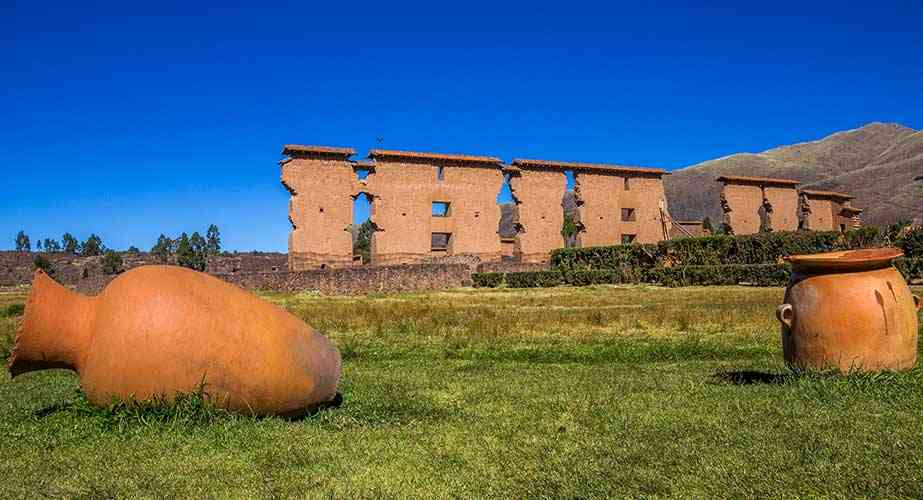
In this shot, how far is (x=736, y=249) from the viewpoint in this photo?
30.3 m

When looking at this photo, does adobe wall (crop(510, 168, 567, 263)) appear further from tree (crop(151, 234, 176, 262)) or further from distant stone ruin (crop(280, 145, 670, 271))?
tree (crop(151, 234, 176, 262))

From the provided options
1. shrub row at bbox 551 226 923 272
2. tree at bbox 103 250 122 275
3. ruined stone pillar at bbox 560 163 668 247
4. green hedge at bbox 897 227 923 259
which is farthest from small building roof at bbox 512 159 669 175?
tree at bbox 103 250 122 275

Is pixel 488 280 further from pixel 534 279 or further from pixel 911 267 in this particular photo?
pixel 911 267

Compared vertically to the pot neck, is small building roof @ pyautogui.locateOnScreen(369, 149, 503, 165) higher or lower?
higher

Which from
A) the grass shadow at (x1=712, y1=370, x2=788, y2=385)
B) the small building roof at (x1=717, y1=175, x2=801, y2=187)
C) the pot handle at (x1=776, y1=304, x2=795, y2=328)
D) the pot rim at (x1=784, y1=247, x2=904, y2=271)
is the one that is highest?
the small building roof at (x1=717, y1=175, x2=801, y2=187)

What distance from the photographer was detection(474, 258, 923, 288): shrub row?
24.0 metres

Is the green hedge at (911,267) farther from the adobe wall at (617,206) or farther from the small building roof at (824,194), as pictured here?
the small building roof at (824,194)

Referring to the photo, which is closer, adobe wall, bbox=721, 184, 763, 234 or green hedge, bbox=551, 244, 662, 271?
green hedge, bbox=551, 244, 662, 271

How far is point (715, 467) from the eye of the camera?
3.98 meters

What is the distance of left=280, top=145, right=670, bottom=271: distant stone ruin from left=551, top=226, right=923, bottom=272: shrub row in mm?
4134

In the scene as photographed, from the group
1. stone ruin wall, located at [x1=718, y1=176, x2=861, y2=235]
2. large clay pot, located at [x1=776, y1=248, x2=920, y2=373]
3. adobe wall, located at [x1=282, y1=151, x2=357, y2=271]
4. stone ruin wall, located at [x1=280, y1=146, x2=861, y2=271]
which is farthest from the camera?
stone ruin wall, located at [x1=718, y1=176, x2=861, y2=235]

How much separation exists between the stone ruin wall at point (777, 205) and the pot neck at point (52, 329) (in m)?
40.7

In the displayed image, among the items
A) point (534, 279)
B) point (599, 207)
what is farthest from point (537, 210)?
point (534, 279)

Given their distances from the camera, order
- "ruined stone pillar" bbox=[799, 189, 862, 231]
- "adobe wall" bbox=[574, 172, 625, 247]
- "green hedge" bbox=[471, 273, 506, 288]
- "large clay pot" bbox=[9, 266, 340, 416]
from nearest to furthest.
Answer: "large clay pot" bbox=[9, 266, 340, 416], "green hedge" bbox=[471, 273, 506, 288], "adobe wall" bbox=[574, 172, 625, 247], "ruined stone pillar" bbox=[799, 189, 862, 231]
